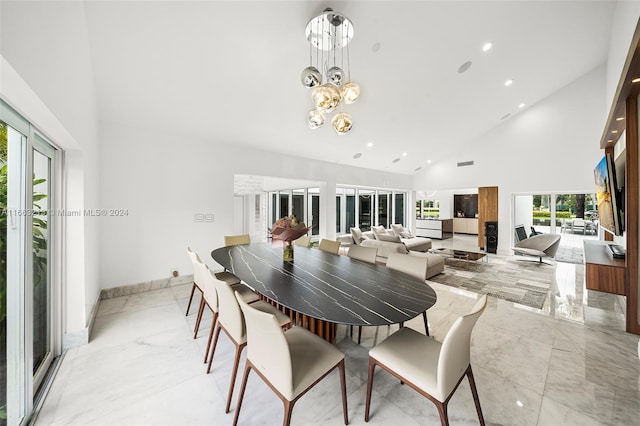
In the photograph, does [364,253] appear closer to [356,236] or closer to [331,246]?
[331,246]

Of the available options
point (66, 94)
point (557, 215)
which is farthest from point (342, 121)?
point (557, 215)

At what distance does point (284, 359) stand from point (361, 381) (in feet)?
3.25

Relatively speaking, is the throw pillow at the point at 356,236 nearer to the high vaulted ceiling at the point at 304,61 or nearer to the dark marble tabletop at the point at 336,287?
the high vaulted ceiling at the point at 304,61

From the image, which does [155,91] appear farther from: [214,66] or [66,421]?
[66,421]

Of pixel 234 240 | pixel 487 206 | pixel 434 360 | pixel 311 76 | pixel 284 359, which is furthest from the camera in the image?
pixel 487 206

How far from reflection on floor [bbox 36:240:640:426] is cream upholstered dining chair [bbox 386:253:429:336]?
711 mm

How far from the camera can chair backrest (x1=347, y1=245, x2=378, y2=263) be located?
2725 mm

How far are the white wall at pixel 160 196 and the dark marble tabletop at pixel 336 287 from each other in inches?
65.2

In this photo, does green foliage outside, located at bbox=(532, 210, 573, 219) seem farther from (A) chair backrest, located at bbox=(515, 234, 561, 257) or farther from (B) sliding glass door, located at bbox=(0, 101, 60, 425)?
(B) sliding glass door, located at bbox=(0, 101, 60, 425)

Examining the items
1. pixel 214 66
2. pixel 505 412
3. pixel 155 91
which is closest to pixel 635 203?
pixel 505 412

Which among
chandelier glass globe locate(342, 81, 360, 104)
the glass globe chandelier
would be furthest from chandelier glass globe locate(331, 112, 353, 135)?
chandelier glass globe locate(342, 81, 360, 104)

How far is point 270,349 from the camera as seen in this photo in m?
1.25

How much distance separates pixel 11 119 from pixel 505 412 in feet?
11.5

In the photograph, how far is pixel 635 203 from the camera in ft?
8.32
